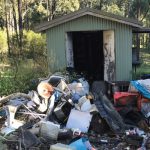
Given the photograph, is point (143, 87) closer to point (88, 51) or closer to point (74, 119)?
point (74, 119)

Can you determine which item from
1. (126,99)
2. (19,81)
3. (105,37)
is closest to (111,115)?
(126,99)

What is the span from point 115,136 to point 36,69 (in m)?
6.70

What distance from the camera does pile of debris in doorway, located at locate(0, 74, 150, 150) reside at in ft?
25.6

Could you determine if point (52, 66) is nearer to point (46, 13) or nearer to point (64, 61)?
point (64, 61)

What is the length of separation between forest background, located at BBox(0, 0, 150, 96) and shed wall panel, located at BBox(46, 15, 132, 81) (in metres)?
0.73

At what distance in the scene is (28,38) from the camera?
29.4 m

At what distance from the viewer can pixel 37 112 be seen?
31.4 feet

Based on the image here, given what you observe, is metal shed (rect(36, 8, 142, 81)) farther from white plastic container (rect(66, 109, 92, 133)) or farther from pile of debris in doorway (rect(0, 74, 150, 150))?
white plastic container (rect(66, 109, 92, 133))

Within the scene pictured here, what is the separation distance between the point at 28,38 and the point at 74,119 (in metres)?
21.2

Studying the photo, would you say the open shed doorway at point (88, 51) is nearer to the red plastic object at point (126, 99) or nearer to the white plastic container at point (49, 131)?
the red plastic object at point (126, 99)

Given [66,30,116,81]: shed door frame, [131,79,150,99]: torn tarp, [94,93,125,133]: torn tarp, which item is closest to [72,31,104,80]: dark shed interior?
[66,30,116,81]: shed door frame

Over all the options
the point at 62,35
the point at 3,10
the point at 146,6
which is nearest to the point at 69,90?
the point at 62,35

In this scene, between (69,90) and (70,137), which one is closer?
(70,137)

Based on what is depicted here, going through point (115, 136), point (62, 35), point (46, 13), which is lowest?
point (115, 136)
